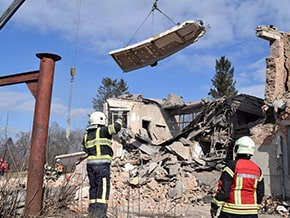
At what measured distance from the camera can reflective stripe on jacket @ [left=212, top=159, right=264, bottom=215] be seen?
12.7ft

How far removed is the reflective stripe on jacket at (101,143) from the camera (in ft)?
19.2

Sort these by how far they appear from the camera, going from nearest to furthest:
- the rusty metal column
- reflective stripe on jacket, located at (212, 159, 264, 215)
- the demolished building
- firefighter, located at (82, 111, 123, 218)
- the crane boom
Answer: reflective stripe on jacket, located at (212, 159, 264, 215)
the rusty metal column
firefighter, located at (82, 111, 123, 218)
the crane boom
the demolished building

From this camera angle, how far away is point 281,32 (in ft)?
44.4

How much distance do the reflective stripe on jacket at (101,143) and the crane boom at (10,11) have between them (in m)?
2.88

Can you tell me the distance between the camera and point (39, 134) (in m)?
4.32

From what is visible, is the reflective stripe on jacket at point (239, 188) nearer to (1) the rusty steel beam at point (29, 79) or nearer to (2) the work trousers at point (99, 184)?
(2) the work trousers at point (99, 184)

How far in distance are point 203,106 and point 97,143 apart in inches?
551

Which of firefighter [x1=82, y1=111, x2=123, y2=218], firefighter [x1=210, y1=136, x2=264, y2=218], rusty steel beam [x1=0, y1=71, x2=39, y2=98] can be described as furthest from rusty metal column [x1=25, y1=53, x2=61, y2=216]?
firefighter [x1=210, y1=136, x2=264, y2=218]

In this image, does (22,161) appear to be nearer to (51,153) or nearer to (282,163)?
(51,153)

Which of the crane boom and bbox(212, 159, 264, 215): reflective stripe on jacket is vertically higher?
the crane boom

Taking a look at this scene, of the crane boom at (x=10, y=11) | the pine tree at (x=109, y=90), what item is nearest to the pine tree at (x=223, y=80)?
Result: the pine tree at (x=109, y=90)

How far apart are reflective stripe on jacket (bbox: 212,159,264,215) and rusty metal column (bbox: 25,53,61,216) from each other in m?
2.30

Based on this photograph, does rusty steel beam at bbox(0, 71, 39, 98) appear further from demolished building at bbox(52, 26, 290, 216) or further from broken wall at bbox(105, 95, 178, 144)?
broken wall at bbox(105, 95, 178, 144)

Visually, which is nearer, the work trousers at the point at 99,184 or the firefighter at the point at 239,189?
the firefighter at the point at 239,189
